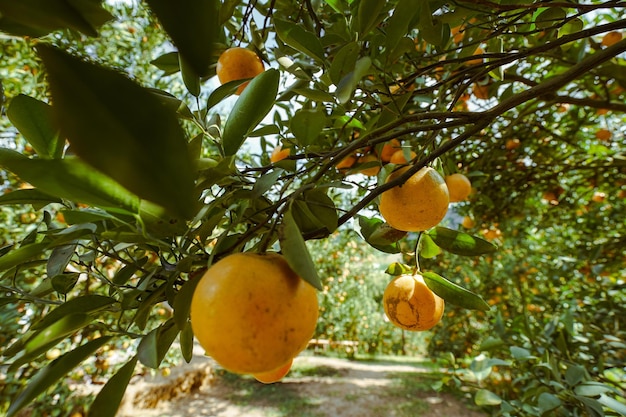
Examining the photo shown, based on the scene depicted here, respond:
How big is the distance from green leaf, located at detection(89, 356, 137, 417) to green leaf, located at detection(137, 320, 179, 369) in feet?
0.14

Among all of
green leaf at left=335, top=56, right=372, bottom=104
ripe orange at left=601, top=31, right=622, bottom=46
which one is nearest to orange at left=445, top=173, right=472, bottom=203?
green leaf at left=335, top=56, right=372, bottom=104

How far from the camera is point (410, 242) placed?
3303 mm

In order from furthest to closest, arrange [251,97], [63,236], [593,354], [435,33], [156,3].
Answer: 1. [593,354]
2. [435,33]
3. [251,97]
4. [63,236]
5. [156,3]

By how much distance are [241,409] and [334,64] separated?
5.34m

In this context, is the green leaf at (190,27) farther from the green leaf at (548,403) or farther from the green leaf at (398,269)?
Answer: the green leaf at (548,403)

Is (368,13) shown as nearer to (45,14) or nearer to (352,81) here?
(352,81)

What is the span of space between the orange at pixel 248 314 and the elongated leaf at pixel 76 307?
7.2 inches

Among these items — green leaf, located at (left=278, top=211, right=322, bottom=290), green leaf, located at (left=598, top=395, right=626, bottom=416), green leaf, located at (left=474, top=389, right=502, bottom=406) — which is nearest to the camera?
green leaf, located at (left=278, top=211, right=322, bottom=290)

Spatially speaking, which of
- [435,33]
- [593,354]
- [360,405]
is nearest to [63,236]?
[435,33]

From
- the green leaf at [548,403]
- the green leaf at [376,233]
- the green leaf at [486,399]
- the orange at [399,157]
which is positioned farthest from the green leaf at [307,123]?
the green leaf at [486,399]

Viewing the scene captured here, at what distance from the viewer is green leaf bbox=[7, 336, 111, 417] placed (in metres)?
0.36

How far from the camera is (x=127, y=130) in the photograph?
0.55 feet

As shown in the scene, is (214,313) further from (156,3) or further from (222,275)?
(156,3)

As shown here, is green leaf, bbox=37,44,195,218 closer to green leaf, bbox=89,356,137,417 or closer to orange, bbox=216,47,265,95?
green leaf, bbox=89,356,137,417
